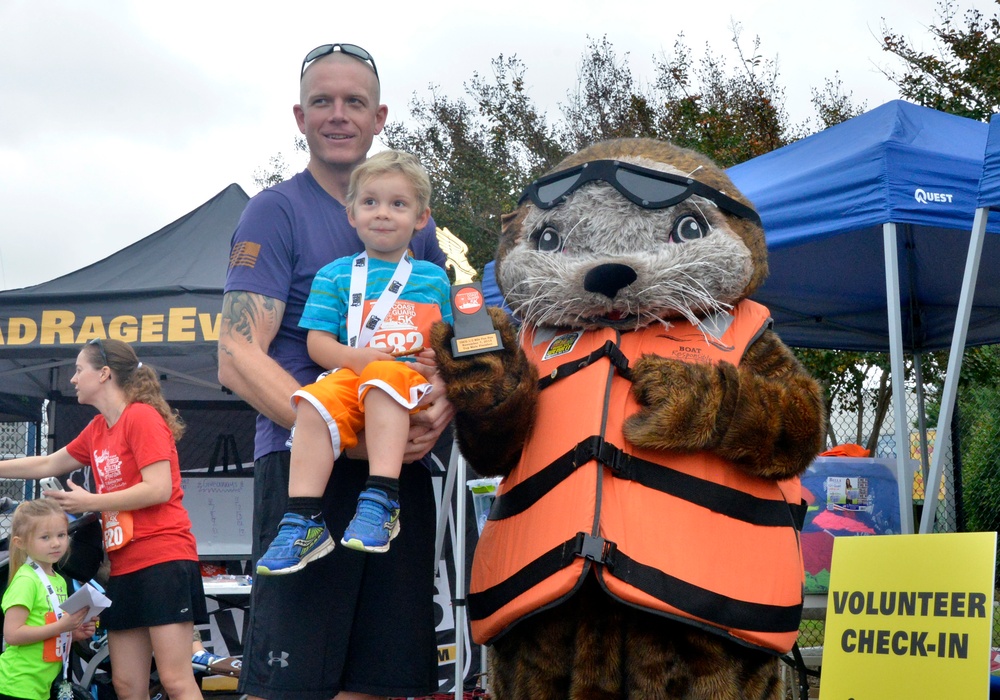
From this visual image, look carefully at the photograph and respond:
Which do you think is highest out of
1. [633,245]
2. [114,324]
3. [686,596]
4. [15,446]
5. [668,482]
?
[114,324]

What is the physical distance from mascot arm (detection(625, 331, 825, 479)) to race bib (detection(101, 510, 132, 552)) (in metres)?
2.59

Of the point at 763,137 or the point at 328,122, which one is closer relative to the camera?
the point at 328,122

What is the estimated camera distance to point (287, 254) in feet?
8.10

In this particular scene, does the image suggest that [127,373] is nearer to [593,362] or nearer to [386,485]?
[386,485]

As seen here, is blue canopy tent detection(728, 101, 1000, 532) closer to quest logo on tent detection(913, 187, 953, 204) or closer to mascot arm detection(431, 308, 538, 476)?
quest logo on tent detection(913, 187, 953, 204)

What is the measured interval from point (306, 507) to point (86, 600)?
250 cm

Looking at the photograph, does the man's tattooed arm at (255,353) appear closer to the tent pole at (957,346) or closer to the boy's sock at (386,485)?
the boy's sock at (386,485)

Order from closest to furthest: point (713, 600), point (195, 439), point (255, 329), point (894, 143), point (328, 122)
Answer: point (713, 600) < point (255, 329) < point (328, 122) < point (894, 143) < point (195, 439)

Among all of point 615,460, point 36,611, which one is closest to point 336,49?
point 615,460

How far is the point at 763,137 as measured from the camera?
10883mm

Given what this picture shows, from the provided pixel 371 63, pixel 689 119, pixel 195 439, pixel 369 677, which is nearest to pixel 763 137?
pixel 689 119

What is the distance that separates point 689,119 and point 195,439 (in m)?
6.60

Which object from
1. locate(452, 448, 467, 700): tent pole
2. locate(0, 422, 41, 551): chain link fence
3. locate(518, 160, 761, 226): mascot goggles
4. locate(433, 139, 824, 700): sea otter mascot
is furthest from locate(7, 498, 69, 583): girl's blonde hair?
locate(0, 422, 41, 551): chain link fence

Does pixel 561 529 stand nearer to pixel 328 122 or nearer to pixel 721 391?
pixel 721 391
